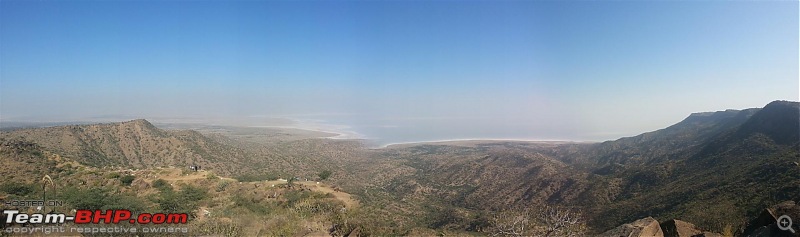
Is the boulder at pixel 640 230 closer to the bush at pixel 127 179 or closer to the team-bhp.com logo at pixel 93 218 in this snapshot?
the team-bhp.com logo at pixel 93 218

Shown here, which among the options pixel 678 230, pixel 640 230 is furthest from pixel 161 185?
pixel 678 230

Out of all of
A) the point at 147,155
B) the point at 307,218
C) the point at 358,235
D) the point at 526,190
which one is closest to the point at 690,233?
the point at 358,235

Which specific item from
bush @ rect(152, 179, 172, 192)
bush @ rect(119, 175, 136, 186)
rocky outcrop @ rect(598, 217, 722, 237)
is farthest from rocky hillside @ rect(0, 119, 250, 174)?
rocky outcrop @ rect(598, 217, 722, 237)

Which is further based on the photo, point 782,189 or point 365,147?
point 365,147

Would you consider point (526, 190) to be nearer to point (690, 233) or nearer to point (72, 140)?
point (690, 233)

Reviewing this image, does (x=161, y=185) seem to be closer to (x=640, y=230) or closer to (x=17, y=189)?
(x=17, y=189)

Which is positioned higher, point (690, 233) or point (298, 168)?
point (690, 233)
